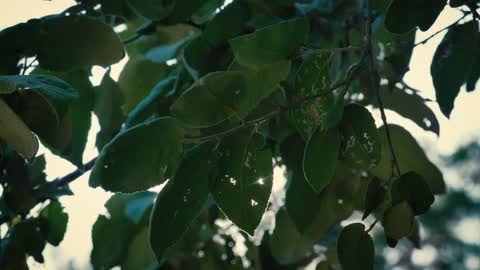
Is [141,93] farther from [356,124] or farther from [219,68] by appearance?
[356,124]

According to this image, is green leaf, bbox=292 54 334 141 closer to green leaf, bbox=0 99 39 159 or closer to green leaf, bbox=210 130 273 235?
green leaf, bbox=210 130 273 235

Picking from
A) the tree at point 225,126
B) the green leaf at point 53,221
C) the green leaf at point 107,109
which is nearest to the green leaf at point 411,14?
the tree at point 225,126

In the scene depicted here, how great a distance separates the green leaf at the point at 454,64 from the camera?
56 centimetres

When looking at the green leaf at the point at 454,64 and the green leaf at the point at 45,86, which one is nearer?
the green leaf at the point at 45,86

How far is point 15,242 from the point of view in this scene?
70cm

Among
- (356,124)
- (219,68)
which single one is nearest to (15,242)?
(219,68)

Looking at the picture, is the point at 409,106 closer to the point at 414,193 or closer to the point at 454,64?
the point at 454,64

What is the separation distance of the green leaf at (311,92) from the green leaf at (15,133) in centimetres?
20

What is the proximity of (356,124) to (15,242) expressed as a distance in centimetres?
42

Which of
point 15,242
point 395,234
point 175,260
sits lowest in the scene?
point 175,260

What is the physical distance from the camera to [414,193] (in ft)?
1.44

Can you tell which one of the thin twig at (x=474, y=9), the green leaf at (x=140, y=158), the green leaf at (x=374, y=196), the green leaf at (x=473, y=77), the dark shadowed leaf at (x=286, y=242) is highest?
the green leaf at (x=140, y=158)

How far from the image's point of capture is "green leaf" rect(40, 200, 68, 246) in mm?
720

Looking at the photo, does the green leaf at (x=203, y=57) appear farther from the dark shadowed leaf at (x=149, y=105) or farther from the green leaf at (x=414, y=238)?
the green leaf at (x=414, y=238)
